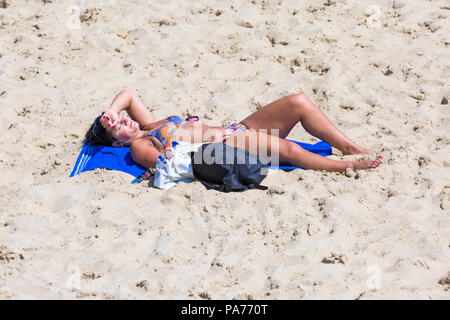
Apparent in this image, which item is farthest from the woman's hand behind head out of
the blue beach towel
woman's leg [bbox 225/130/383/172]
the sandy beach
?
woman's leg [bbox 225/130/383/172]

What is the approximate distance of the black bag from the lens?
3.65 m

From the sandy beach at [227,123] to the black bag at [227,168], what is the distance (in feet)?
0.27

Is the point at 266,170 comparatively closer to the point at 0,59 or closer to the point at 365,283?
the point at 365,283

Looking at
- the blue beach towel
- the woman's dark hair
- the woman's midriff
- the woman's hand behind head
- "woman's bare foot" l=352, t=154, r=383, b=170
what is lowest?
the blue beach towel

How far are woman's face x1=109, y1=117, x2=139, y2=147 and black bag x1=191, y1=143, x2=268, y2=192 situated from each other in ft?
2.13

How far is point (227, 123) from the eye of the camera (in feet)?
14.9

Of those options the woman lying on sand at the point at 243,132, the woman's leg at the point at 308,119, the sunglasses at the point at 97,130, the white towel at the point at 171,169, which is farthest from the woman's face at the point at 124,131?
the woman's leg at the point at 308,119

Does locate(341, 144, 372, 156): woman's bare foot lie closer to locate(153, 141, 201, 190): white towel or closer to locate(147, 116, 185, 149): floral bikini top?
locate(153, 141, 201, 190): white towel

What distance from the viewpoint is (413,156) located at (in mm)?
3824

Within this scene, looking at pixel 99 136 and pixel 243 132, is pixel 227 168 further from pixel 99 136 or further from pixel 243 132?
pixel 99 136

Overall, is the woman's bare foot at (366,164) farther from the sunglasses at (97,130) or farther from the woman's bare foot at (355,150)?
the sunglasses at (97,130)

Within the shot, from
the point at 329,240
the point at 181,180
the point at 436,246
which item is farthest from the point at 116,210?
the point at 436,246

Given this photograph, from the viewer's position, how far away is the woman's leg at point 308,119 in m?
3.97

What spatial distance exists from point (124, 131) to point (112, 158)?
210 millimetres
